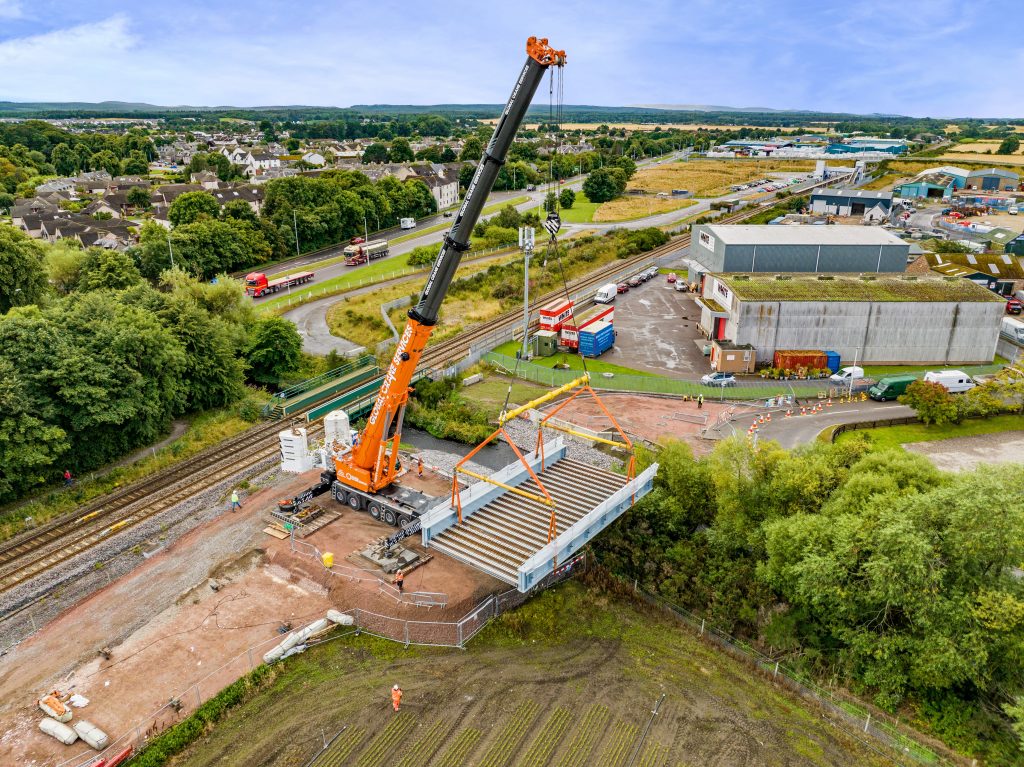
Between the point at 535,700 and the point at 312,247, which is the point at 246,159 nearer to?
the point at 312,247

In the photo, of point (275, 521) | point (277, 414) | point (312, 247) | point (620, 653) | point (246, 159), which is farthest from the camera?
point (246, 159)

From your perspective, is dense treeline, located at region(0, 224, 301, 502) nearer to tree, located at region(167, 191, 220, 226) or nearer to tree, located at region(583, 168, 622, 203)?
tree, located at region(167, 191, 220, 226)

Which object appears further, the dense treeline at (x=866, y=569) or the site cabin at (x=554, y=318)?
the site cabin at (x=554, y=318)

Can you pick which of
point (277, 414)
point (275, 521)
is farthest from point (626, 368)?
point (275, 521)

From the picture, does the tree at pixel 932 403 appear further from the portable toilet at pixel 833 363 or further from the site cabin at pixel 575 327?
the site cabin at pixel 575 327

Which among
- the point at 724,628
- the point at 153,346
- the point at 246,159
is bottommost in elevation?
the point at 724,628

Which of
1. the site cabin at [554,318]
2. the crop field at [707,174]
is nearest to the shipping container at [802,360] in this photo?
the site cabin at [554,318]
